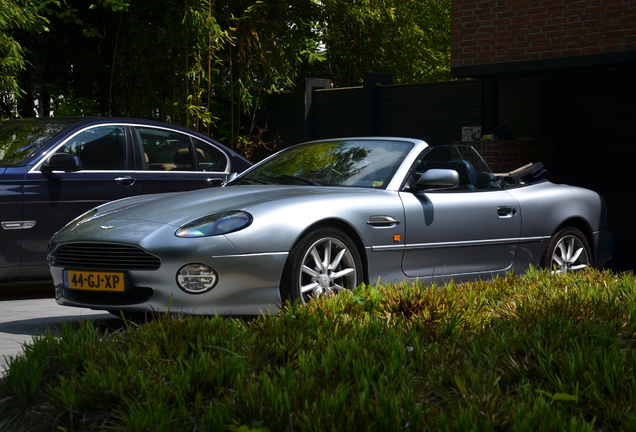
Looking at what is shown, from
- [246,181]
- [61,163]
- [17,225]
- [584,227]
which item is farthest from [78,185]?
[584,227]

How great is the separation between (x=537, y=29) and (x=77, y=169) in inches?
245

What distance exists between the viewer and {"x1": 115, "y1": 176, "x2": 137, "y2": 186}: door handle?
8.26 meters

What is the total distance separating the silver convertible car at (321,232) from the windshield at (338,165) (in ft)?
0.04

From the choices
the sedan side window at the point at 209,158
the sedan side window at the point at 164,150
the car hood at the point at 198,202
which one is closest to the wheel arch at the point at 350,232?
the car hood at the point at 198,202

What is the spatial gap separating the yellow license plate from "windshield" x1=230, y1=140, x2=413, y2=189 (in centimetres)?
176

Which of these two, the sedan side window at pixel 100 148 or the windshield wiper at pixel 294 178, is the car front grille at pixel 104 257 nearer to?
the windshield wiper at pixel 294 178

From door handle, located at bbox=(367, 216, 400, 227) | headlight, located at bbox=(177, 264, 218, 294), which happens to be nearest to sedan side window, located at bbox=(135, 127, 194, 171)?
door handle, located at bbox=(367, 216, 400, 227)

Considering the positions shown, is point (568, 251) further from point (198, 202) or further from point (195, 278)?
point (195, 278)

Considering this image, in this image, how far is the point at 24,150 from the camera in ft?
25.9

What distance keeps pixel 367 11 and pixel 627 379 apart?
19.4 metres

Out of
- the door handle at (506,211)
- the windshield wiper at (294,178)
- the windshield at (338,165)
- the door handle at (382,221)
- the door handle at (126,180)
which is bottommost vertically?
the door handle at (506,211)

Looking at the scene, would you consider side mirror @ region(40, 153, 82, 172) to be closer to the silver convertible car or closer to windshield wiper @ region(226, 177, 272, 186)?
the silver convertible car

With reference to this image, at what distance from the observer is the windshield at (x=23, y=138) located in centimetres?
784

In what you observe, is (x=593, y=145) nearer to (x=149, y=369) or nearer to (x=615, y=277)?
(x=615, y=277)
